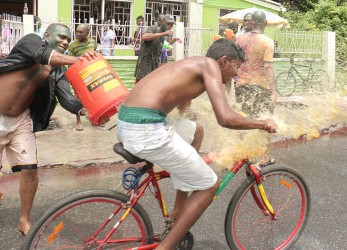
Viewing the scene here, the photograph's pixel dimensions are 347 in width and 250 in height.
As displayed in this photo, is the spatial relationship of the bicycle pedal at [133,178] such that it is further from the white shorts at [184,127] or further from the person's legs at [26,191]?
the person's legs at [26,191]

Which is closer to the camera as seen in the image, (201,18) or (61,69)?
(61,69)

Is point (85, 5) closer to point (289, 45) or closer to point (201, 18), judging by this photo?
point (201, 18)

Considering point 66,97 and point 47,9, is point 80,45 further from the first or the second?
point 47,9

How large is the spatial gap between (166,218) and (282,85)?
811 centimetres

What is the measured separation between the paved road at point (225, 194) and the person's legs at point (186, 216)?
0.82 m

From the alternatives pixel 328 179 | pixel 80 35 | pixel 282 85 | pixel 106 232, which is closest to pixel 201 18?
pixel 282 85

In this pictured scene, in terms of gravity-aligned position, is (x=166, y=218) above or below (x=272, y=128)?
below

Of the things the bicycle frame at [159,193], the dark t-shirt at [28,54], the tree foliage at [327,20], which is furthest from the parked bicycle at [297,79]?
the dark t-shirt at [28,54]

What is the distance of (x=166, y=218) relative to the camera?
2.99m

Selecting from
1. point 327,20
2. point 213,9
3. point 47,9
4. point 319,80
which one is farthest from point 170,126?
point 327,20

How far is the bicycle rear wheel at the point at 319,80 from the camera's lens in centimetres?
1002

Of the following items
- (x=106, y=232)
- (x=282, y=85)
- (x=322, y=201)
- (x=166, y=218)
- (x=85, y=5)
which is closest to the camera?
(x=106, y=232)

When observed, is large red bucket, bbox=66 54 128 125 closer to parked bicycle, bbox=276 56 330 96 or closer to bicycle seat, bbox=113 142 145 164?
bicycle seat, bbox=113 142 145 164

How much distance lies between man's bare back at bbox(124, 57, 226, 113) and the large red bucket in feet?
1.42
